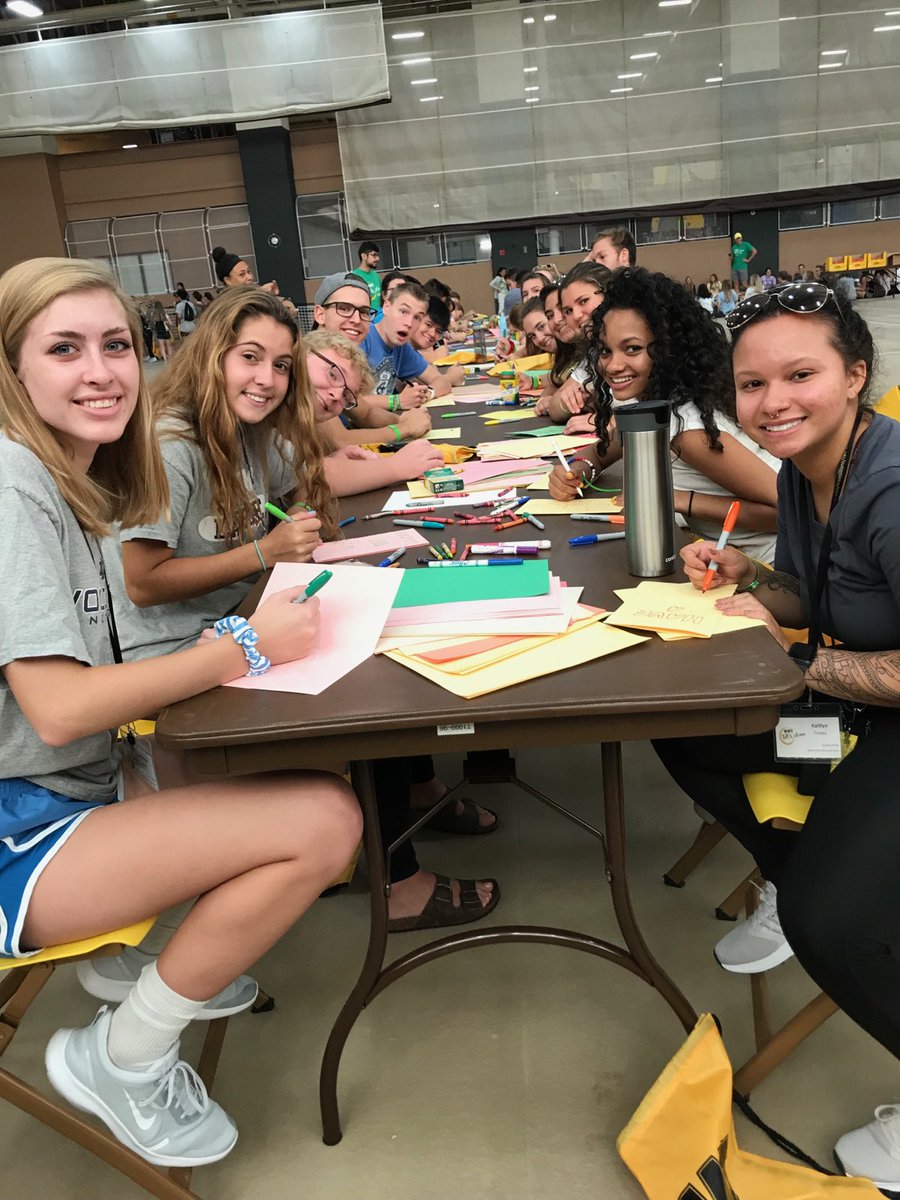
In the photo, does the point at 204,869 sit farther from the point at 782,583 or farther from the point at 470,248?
the point at 470,248

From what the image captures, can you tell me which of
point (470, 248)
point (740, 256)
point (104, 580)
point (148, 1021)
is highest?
point (470, 248)

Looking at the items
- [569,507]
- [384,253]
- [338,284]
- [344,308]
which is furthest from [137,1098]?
[384,253]

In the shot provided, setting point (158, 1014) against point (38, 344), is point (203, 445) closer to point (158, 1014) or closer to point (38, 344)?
point (38, 344)

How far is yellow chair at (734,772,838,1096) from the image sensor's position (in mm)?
1265

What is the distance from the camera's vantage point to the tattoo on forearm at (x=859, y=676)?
1213 mm

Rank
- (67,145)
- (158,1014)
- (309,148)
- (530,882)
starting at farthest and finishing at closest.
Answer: (67,145) → (309,148) → (530,882) → (158,1014)

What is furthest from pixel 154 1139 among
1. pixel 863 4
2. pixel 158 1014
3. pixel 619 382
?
pixel 863 4

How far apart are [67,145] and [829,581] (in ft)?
58.2

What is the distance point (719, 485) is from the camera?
1.97 m

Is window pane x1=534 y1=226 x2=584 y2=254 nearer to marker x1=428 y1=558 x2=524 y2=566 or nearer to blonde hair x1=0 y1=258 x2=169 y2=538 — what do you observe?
marker x1=428 y1=558 x2=524 y2=566

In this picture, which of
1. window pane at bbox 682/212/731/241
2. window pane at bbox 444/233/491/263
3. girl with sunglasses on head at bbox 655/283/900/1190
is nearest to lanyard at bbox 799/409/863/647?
girl with sunglasses on head at bbox 655/283/900/1190

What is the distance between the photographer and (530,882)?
1977 mm

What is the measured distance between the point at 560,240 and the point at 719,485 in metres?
13.9

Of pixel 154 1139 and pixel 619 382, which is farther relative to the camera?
pixel 619 382
